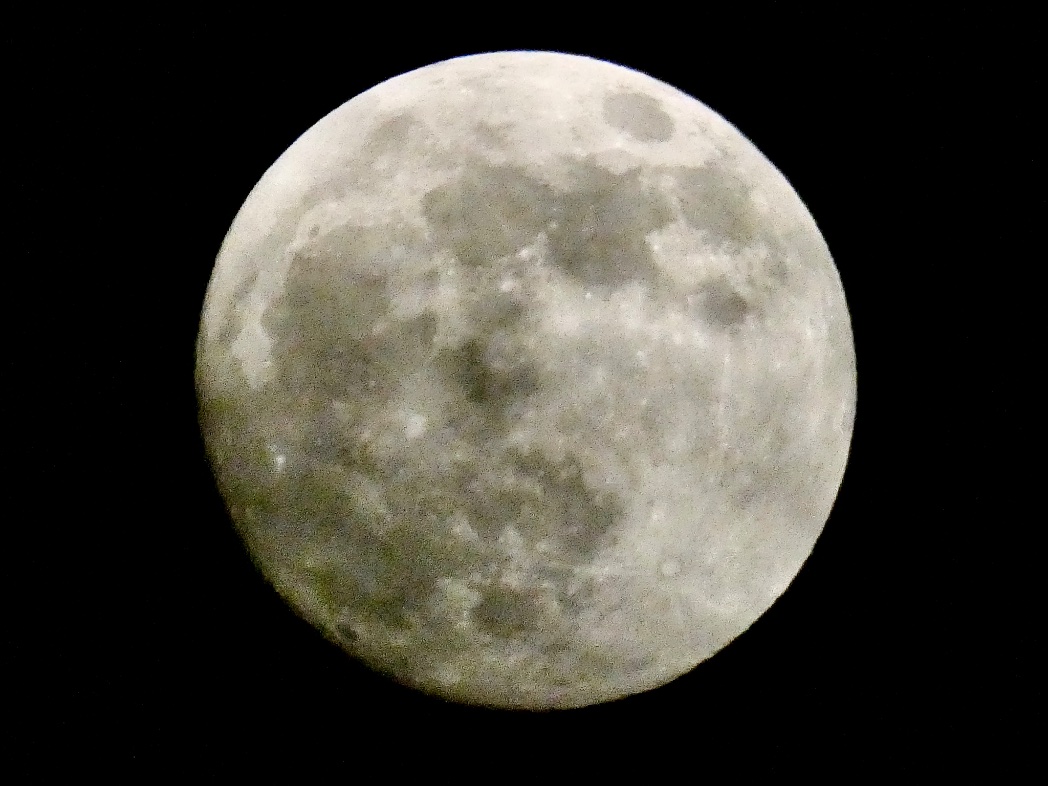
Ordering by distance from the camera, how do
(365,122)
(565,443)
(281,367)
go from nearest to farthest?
(565,443)
(281,367)
(365,122)

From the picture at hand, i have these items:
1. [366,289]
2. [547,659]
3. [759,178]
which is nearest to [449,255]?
[366,289]

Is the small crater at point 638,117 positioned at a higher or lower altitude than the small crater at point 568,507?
higher

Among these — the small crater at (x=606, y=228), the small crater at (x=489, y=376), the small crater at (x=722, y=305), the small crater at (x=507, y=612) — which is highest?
the small crater at (x=606, y=228)

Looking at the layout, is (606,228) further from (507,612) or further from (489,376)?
(507,612)

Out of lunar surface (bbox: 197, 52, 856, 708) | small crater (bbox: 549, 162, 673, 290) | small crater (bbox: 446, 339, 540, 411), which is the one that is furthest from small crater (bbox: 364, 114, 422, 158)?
small crater (bbox: 446, 339, 540, 411)

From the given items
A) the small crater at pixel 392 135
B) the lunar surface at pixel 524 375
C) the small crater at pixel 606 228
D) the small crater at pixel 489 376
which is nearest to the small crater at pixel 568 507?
the lunar surface at pixel 524 375

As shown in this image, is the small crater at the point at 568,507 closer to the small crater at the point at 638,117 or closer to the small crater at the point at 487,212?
the small crater at the point at 487,212

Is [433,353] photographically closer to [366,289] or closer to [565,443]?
[366,289]
